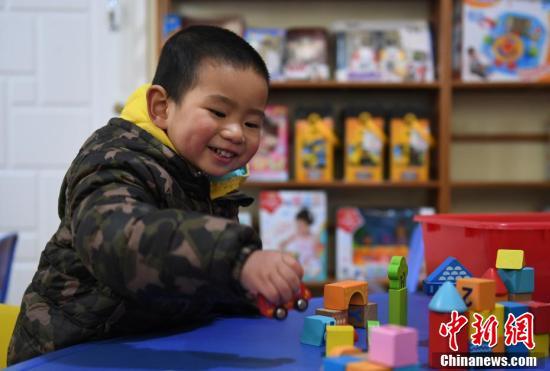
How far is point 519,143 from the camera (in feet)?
10.6

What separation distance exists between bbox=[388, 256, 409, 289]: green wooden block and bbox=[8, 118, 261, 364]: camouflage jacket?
167 mm

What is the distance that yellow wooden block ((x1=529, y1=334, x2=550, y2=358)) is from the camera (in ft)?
2.39

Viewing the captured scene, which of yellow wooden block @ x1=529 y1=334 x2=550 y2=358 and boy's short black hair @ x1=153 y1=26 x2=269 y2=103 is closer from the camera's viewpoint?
yellow wooden block @ x1=529 y1=334 x2=550 y2=358

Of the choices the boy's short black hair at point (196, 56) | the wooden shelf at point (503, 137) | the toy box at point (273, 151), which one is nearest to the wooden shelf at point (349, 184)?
the toy box at point (273, 151)

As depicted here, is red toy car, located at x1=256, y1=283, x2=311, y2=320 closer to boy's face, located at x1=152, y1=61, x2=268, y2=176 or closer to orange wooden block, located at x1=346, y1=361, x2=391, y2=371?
orange wooden block, located at x1=346, y1=361, x2=391, y2=371

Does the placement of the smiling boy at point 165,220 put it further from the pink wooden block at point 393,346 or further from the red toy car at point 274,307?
the pink wooden block at point 393,346

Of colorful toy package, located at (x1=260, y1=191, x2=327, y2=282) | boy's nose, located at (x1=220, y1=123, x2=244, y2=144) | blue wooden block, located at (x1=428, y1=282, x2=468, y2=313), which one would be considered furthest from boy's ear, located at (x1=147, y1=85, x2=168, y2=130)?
colorful toy package, located at (x1=260, y1=191, x2=327, y2=282)

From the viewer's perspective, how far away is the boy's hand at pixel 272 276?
2.10 feet

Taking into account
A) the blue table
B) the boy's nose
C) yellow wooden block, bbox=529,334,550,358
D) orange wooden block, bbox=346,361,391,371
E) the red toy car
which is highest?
the boy's nose

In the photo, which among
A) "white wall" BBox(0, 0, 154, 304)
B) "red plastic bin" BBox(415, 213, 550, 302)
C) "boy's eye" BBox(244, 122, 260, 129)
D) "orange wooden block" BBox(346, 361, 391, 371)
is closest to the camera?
"orange wooden block" BBox(346, 361, 391, 371)

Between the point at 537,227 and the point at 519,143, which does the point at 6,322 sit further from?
the point at 519,143

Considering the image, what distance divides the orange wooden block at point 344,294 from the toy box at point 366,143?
2.17 m

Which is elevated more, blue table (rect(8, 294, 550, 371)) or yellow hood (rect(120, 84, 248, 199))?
yellow hood (rect(120, 84, 248, 199))

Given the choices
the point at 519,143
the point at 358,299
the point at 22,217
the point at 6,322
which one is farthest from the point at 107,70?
the point at 358,299
